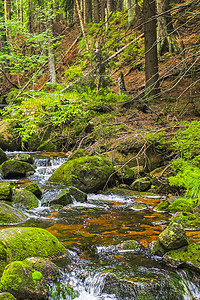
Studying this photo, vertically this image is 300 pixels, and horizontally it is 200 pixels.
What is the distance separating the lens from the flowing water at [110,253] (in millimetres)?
3531

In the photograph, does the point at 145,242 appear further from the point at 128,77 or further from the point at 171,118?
the point at 128,77

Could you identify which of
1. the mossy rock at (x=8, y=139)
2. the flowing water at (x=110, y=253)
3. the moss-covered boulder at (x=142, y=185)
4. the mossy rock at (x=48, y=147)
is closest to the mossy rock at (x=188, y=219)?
the flowing water at (x=110, y=253)

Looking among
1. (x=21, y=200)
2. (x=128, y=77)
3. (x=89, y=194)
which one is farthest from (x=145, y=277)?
(x=128, y=77)

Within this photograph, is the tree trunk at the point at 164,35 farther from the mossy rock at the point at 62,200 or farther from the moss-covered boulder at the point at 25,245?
the moss-covered boulder at the point at 25,245

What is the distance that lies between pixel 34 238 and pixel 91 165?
4481mm

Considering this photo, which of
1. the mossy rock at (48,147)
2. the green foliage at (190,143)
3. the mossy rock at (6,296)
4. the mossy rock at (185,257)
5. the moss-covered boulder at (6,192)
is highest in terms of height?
the green foliage at (190,143)

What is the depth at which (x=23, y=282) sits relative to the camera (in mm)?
3158

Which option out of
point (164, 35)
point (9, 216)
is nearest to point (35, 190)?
point (9, 216)

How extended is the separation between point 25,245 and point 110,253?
4.35 ft

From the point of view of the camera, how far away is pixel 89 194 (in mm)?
8242

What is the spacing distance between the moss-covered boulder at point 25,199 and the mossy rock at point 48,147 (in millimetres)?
5861

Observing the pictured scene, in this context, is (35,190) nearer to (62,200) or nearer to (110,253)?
(62,200)

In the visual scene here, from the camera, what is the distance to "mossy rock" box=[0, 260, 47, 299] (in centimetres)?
309

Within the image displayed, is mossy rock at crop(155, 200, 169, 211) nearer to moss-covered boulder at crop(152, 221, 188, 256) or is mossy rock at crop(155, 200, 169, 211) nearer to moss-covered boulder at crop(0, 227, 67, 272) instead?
moss-covered boulder at crop(152, 221, 188, 256)
